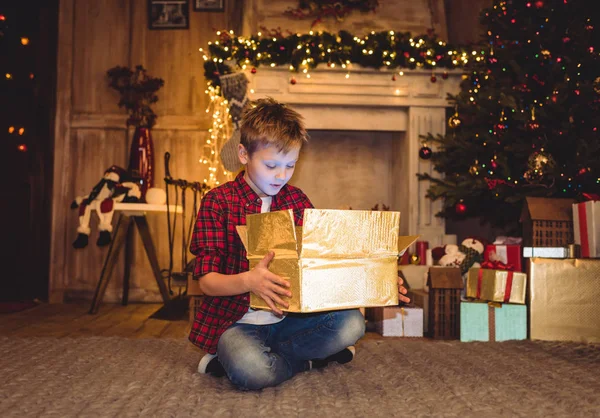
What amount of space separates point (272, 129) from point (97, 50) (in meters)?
2.70

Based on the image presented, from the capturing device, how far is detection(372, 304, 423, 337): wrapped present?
245 cm

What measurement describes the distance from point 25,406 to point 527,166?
2226mm

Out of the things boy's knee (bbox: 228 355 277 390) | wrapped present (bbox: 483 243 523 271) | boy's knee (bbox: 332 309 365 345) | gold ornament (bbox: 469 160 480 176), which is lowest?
boy's knee (bbox: 228 355 277 390)

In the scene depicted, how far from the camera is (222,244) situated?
155 cm

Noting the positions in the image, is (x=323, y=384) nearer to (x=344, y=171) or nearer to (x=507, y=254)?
(x=507, y=254)

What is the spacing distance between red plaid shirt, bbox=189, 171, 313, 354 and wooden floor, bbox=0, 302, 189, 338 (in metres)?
0.86

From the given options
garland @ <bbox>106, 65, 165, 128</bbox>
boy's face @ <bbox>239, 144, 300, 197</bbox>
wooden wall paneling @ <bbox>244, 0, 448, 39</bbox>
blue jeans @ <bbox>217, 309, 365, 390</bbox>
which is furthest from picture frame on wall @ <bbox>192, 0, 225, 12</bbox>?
blue jeans @ <bbox>217, 309, 365, 390</bbox>

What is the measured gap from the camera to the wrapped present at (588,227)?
2.20 meters

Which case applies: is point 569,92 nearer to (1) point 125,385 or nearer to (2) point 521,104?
(2) point 521,104

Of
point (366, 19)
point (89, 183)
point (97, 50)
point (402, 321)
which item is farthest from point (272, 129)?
point (97, 50)

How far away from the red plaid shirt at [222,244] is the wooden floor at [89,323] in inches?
31.9

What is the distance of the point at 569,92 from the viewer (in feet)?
8.67

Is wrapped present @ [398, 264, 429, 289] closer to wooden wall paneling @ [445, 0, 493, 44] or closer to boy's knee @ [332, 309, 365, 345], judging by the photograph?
boy's knee @ [332, 309, 365, 345]

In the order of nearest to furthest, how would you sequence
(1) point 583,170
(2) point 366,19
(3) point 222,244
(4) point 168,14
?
(3) point 222,244 < (1) point 583,170 < (2) point 366,19 < (4) point 168,14
